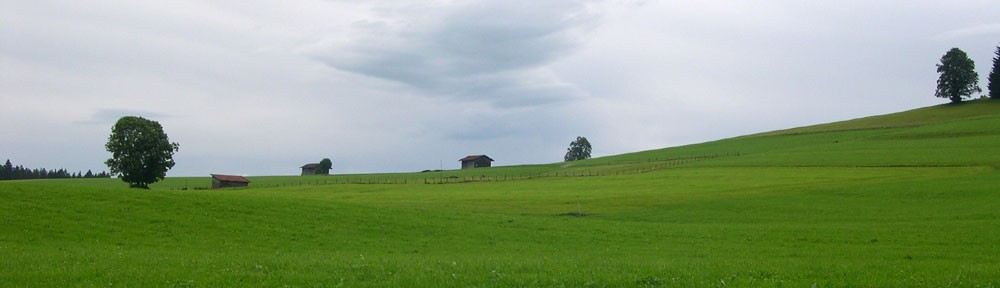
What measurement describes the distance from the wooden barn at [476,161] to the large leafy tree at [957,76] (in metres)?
100

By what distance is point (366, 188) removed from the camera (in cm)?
9100

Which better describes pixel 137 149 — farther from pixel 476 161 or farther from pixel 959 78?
pixel 959 78

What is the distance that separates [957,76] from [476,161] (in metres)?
105

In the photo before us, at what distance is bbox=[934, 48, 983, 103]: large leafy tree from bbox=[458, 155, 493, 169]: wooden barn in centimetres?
10030

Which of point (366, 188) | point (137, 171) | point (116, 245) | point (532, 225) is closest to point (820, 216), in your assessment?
point (532, 225)

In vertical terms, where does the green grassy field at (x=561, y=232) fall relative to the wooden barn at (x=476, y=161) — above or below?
below

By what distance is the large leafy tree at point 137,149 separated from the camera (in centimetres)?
8921

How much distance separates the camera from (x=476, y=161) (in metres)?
180

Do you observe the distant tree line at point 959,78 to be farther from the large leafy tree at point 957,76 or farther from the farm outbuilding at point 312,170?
the farm outbuilding at point 312,170

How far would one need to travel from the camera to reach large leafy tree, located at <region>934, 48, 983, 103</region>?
151 metres

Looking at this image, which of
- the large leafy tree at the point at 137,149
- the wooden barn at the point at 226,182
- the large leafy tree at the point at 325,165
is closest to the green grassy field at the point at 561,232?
the large leafy tree at the point at 137,149

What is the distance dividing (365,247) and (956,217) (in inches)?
1362

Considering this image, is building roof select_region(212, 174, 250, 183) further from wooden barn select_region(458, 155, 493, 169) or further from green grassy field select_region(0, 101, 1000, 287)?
wooden barn select_region(458, 155, 493, 169)

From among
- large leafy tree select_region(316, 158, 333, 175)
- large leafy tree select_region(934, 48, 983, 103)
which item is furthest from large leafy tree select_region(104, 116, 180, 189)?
large leafy tree select_region(934, 48, 983, 103)
